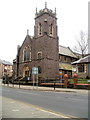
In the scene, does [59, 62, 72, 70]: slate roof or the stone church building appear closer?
the stone church building

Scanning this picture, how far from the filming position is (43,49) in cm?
4412

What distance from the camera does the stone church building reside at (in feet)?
144

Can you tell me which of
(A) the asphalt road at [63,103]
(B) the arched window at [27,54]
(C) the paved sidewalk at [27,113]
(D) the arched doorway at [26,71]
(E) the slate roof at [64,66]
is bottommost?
(A) the asphalt road at [63,103]

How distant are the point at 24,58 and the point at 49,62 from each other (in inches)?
397

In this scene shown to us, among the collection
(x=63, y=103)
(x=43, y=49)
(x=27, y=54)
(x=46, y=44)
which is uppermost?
(x=46, y=44)

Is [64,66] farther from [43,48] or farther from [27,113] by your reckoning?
[27,113]

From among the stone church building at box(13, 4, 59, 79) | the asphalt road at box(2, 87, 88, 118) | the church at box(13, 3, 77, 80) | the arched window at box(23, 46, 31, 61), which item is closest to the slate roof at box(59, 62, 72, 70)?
the church at box(13, 3, 77, 80)

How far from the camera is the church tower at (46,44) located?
4369 cm

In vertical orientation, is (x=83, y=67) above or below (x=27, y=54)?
below

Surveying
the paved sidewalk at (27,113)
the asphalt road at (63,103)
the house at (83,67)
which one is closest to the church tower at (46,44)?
the house at (83,67)

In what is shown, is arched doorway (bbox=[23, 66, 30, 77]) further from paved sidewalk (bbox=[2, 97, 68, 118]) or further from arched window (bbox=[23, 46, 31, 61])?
paved sidewalk (bbox=[2, 97, 68, 118])

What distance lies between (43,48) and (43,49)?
0.29 m

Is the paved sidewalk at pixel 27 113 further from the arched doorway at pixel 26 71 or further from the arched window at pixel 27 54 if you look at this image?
the arched window at pixel 27 54

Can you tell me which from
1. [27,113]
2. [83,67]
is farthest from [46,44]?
[27,113]
